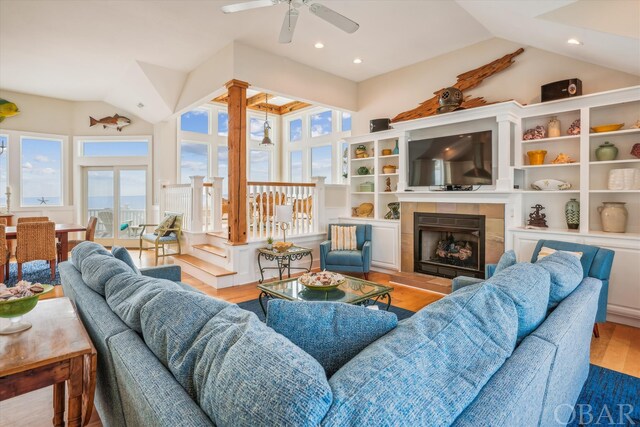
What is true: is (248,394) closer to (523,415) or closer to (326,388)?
(326,388)

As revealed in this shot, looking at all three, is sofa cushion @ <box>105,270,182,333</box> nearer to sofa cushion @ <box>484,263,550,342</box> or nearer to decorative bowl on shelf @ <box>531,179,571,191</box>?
sofa cushion @ <box>484,263,550,342</box>

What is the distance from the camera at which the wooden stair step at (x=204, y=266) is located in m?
4.62

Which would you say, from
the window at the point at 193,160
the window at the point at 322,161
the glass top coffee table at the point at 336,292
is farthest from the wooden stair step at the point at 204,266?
the window at the point at 322,161

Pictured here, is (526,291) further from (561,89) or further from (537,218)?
(561,89)

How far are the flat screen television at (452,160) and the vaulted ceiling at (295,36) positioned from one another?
1275 mm

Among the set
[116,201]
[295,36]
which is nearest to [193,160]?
[116,201]

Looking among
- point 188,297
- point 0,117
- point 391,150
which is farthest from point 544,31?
point 0,117

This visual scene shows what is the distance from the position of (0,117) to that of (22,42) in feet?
9.89

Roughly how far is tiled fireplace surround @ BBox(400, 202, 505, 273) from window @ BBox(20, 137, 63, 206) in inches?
293

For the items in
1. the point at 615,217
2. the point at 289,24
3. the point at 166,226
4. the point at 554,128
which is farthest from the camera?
the point at 166,226

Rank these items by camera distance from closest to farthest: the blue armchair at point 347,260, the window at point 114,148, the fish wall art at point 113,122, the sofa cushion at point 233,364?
the sofa cushion at point 233,364 → the blue armchair at point 347,260 → the fish wall art at point 113,122 → the window at point 114,148

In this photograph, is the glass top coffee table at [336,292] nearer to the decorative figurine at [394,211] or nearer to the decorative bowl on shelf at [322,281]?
the decorative bowl on shelf at [322,281]

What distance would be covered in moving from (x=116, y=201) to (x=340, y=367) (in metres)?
8.18

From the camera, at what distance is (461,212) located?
14.9ft
